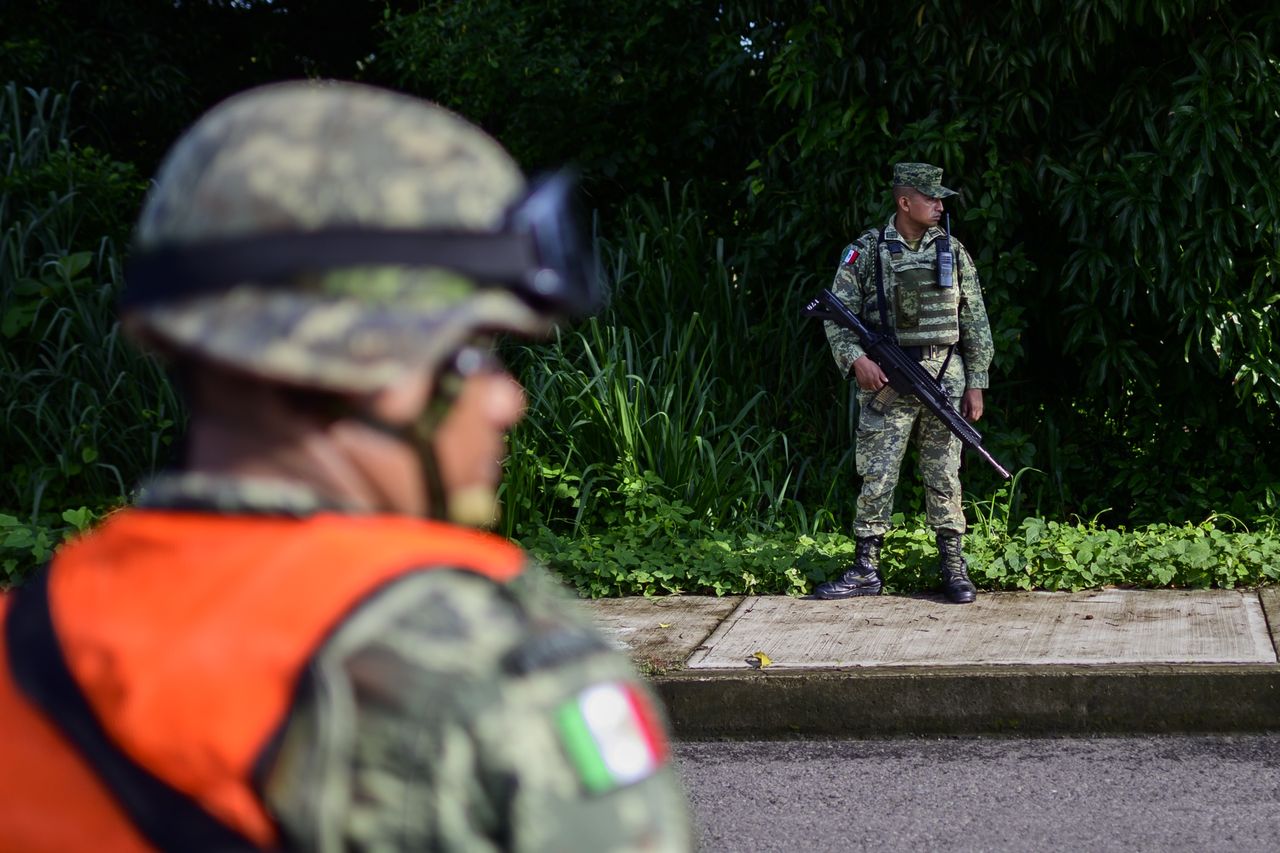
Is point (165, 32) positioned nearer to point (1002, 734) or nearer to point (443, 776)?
point (1002, 734)

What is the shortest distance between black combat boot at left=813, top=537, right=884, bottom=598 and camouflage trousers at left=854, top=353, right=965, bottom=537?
55 mm

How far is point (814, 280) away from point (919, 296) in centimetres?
202

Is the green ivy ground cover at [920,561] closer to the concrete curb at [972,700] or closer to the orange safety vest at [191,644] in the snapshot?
the concrete curb at [972,700]

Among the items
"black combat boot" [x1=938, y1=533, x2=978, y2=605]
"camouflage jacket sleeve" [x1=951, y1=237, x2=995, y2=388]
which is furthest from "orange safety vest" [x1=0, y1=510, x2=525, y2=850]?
"camouflage jacket sleeve" [x1=951, y1=237, x2=995, y2=388]

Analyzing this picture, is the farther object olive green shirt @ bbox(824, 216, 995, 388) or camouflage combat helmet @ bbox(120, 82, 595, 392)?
olive green shirt @ bbox(824, 216, 995, 388)

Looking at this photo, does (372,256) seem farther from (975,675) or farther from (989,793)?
(975,675)

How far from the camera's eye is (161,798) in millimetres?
881

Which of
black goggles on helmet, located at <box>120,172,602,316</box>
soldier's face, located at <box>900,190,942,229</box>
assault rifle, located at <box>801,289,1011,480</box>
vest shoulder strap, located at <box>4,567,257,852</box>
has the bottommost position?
assault rifle, located at <box>801,289,1011,480</box>

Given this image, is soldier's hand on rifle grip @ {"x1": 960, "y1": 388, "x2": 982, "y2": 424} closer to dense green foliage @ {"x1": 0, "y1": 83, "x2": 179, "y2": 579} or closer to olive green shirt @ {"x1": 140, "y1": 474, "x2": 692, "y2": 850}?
dense green foliage @ {"x1": 0, "y1": 83, "x2": 179, "y2": 579}

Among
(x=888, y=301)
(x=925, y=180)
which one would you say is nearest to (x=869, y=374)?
(x=888, y=301)

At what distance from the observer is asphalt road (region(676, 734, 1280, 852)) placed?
412 centimetres

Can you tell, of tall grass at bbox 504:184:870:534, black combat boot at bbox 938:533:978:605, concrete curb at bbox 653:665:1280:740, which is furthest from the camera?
tall grass at bbox 504:184:870:534

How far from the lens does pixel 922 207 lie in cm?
667

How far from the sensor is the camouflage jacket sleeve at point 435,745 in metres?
0.83
